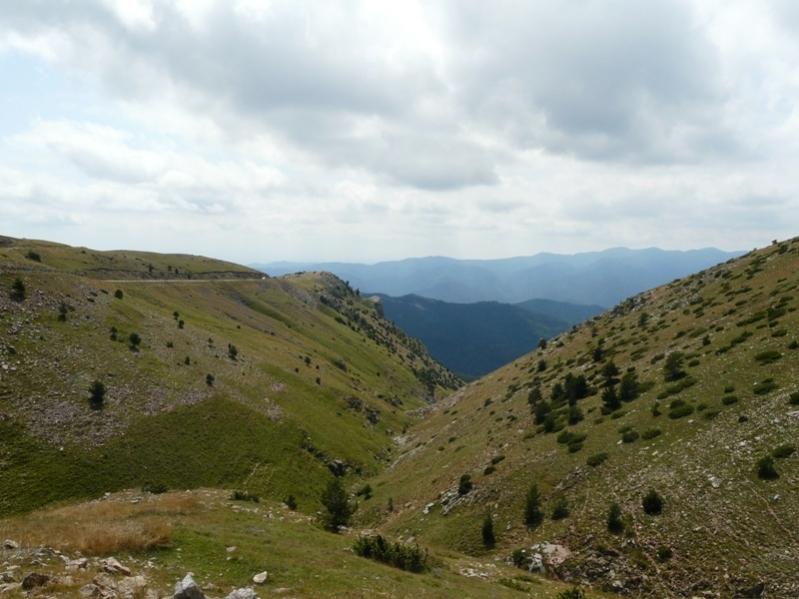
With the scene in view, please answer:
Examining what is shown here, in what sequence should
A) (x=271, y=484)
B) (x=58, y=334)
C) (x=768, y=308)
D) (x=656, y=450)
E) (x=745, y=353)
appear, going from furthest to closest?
(x=58, y=334)
(x=271, y=484)
(x=768, y=308)
(x=745, y=353)
(x=656, y=450)

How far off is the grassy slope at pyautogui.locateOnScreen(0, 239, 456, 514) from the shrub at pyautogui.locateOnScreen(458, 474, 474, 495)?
18765 mm

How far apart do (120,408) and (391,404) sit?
6636 centimetres

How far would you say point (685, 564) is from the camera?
76.7 feet

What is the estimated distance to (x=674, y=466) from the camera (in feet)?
97.5

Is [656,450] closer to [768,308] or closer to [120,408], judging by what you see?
[768,308]

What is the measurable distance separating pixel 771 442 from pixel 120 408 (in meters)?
58.8

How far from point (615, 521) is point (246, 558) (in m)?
20.5

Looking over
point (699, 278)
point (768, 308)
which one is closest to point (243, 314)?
point (699, 278)

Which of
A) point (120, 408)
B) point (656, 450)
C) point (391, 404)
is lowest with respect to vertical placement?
point (391, 404)

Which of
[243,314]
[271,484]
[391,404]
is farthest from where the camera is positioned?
[243,314]

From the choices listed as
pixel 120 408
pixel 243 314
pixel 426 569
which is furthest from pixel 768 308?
pixel 243 314

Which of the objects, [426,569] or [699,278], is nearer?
[426,569]

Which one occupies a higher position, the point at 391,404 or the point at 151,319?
the point at 151,319

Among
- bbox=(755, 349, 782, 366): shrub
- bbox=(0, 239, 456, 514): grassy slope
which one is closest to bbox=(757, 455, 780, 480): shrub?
bbox=(755, 349, 782, 366): shrub
